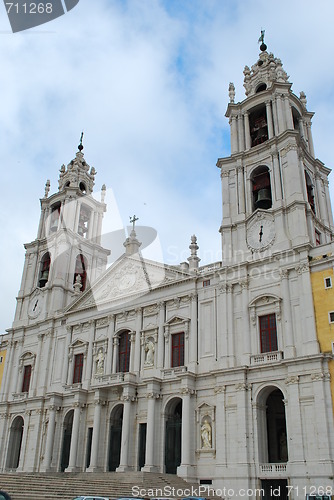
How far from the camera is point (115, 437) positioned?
31.2 metres

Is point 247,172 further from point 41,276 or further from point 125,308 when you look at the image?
point 41,276

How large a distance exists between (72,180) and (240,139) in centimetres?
1752

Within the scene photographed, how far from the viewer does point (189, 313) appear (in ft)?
101

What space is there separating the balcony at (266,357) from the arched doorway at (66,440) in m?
14.3

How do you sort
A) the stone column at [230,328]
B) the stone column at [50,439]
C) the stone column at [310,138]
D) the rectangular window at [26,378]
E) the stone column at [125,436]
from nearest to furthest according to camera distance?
the stone column at [230,328] < the stone column at [125,436] < the stone column at [50,439] < the stone column at [310,138] < the rectangular window at [26,378]

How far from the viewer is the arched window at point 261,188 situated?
31453 millimetres

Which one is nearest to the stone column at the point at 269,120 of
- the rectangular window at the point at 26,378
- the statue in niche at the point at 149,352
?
the statue in niche at the point at 149,352

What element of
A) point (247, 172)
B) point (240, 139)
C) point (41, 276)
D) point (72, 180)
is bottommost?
point (41, 276)

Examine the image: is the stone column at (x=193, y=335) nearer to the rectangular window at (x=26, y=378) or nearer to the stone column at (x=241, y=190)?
the stone column at (x=241, y=190)

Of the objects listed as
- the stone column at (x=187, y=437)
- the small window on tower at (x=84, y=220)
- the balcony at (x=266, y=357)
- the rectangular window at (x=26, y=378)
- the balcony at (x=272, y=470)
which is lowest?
the balcony at (x=272, y=470)

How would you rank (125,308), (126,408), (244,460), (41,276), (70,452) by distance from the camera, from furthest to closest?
(41,276)
(125,308)
(70,452)
(126,408)
(244,460)

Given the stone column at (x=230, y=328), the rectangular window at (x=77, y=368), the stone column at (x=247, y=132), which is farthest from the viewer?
the rectangular window at (x=77, y=368)

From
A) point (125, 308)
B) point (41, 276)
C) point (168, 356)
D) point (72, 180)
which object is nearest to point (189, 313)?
point (168, 356)

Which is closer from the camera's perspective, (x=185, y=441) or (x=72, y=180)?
(x=185, y=441)
